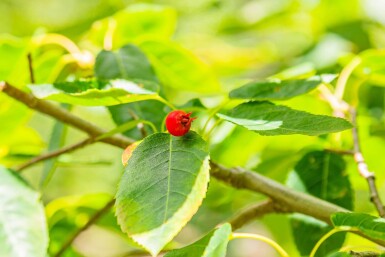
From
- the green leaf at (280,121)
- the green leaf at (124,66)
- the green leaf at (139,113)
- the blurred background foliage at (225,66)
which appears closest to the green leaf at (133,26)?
the blurred background foliage at (225,66)

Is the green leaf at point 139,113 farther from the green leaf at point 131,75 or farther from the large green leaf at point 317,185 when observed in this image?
the large green leaf at point 317,185

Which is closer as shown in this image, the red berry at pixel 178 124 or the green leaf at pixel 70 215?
the red berry at pixel 178 124

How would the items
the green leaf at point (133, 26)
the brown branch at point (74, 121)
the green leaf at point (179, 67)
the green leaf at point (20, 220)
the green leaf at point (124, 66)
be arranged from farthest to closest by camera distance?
the green leaf at point (133, 26), the green leaf at point (179, 67), the green leaf at point (124, 66), the brown branch at point (74, 121), the green leaf at point (20, 220)

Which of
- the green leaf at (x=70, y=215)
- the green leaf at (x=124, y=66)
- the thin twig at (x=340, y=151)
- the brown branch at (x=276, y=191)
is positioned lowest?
the green leaf at (x=70, y=215)

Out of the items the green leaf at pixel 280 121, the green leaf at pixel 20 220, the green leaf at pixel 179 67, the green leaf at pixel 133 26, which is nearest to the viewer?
the green leaf at pixel 280 121

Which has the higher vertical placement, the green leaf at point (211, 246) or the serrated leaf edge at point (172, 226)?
the serrated leaf edge at point (172, 226)

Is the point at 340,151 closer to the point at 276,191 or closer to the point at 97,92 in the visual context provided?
the point at 276,191

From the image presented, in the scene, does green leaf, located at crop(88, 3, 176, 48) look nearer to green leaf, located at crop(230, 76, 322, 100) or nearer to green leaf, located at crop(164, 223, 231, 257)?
green leaf, located at crop(230, 76, 322, 100)
